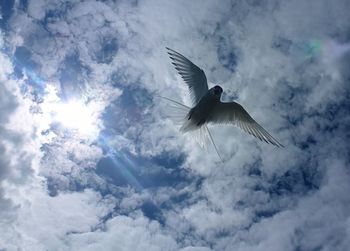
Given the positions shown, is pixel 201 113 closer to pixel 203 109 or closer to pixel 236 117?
pixel 203 109

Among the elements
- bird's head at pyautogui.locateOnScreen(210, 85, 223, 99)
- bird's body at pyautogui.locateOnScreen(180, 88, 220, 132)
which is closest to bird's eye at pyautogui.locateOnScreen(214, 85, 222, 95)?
bird's head at pyautogui.locateOnScreen(210, 85, 223, 99)

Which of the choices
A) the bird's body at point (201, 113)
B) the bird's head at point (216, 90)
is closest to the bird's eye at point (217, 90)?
the bird's head at point (216, 90)

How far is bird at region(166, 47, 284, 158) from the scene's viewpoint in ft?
42.8

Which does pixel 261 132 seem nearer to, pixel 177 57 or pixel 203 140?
pixel 203 140

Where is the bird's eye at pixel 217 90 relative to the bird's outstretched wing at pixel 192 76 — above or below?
below

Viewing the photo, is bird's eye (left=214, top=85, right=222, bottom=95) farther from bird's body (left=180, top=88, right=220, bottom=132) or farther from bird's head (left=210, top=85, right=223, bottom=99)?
bird's body (left=180, top=88, right=220, bottom=132)

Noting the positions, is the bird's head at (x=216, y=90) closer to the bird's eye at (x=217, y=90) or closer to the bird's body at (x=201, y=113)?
the bird's eye at (x=217, y=90)

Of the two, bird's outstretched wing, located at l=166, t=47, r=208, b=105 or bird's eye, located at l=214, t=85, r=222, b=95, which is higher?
bird's outstretched wing, located at l=166, t=47, r=208, b=105

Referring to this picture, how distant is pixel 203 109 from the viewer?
13.0 m

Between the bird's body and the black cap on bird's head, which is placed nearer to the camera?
the black cap on bird's head

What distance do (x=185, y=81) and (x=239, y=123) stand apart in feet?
8.67

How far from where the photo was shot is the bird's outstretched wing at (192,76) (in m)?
13.4

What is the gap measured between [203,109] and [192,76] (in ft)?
4.57

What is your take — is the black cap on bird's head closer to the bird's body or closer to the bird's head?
the bird's head
